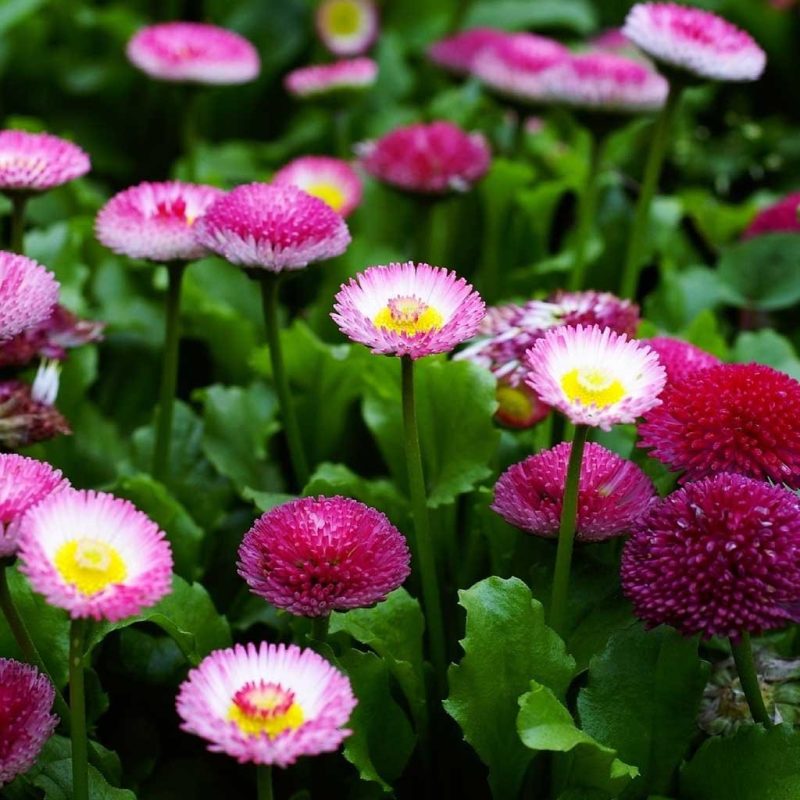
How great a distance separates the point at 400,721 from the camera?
94 cm

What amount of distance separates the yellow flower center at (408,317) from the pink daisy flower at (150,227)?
0.28m

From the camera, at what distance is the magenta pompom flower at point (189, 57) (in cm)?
154

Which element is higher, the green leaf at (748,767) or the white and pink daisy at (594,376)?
the white and pink daisy at (594,376)

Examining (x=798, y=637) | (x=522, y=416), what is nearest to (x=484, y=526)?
(x=522, y=416)

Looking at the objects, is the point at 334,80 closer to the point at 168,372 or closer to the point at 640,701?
the point at 168,372

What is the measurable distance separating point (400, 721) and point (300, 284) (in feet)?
3.11

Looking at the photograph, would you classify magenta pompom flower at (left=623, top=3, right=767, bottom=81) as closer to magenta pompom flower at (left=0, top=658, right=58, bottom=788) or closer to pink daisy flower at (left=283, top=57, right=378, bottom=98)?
pink daisy flower at (left=283, top=57, right=378, bottom=98)

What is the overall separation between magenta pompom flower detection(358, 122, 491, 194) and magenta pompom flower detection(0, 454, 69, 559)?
894 mm

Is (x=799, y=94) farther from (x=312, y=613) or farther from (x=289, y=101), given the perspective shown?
(x=312, y=613)

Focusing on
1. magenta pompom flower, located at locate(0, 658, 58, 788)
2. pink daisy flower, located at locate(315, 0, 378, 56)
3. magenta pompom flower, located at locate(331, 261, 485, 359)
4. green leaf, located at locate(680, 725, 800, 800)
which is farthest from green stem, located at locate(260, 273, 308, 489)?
pink daisy flower, located at locate(315, 0, 378, 56)

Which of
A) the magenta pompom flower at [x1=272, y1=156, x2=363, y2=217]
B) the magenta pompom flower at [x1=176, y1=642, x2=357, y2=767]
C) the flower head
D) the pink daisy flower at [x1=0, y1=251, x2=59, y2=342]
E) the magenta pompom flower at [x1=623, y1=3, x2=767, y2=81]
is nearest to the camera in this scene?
the magenta pompom flower at [x1=176, y1=642, x2=357, y2=767]

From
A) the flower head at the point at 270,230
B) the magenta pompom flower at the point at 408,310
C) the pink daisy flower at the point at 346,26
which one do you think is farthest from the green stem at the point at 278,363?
the pink daisy flower at the point at 346,26

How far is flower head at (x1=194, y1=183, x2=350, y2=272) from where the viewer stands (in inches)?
38.2

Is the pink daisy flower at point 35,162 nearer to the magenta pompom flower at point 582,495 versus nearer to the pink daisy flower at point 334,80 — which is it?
the magenta pompom flower at point 582,495
